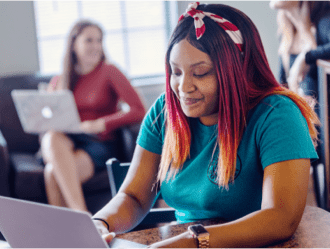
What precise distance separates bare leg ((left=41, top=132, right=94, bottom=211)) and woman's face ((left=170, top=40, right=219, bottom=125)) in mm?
1440

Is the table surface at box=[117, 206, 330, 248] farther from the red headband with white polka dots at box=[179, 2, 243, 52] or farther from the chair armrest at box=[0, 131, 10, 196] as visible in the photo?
the chair armrest at box=[0, 131, 10, 196]

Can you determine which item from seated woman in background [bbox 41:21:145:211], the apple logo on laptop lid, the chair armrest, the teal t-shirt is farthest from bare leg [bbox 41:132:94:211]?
the teal t-shirt

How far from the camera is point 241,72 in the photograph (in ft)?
2.98

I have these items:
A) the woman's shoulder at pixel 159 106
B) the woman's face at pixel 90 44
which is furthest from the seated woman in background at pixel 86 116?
the woman's shoulder at pixel 159 106

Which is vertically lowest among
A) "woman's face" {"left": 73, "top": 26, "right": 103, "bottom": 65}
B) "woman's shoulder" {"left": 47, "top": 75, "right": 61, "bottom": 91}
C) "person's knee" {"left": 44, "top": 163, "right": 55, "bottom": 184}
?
"person's knee" {"left": 44, "top": 163, "right": 55, "bottom": 184}

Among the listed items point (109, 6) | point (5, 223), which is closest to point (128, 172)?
point (5, 223)

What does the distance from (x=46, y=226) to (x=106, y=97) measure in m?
1.88

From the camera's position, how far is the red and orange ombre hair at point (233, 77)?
896 mm

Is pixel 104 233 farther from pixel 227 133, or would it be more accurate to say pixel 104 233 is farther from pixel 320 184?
pixel 320 184

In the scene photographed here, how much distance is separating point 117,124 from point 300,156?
5.34 feet

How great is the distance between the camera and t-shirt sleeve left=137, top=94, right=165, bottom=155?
1.08 meters

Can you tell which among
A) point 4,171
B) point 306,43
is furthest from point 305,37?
point 4,171

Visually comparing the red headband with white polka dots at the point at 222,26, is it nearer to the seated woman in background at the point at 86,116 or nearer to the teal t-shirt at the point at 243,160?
the teal t-shirt at the point at 243,160

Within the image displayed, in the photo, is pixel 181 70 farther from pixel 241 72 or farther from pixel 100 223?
pixel 100 223
